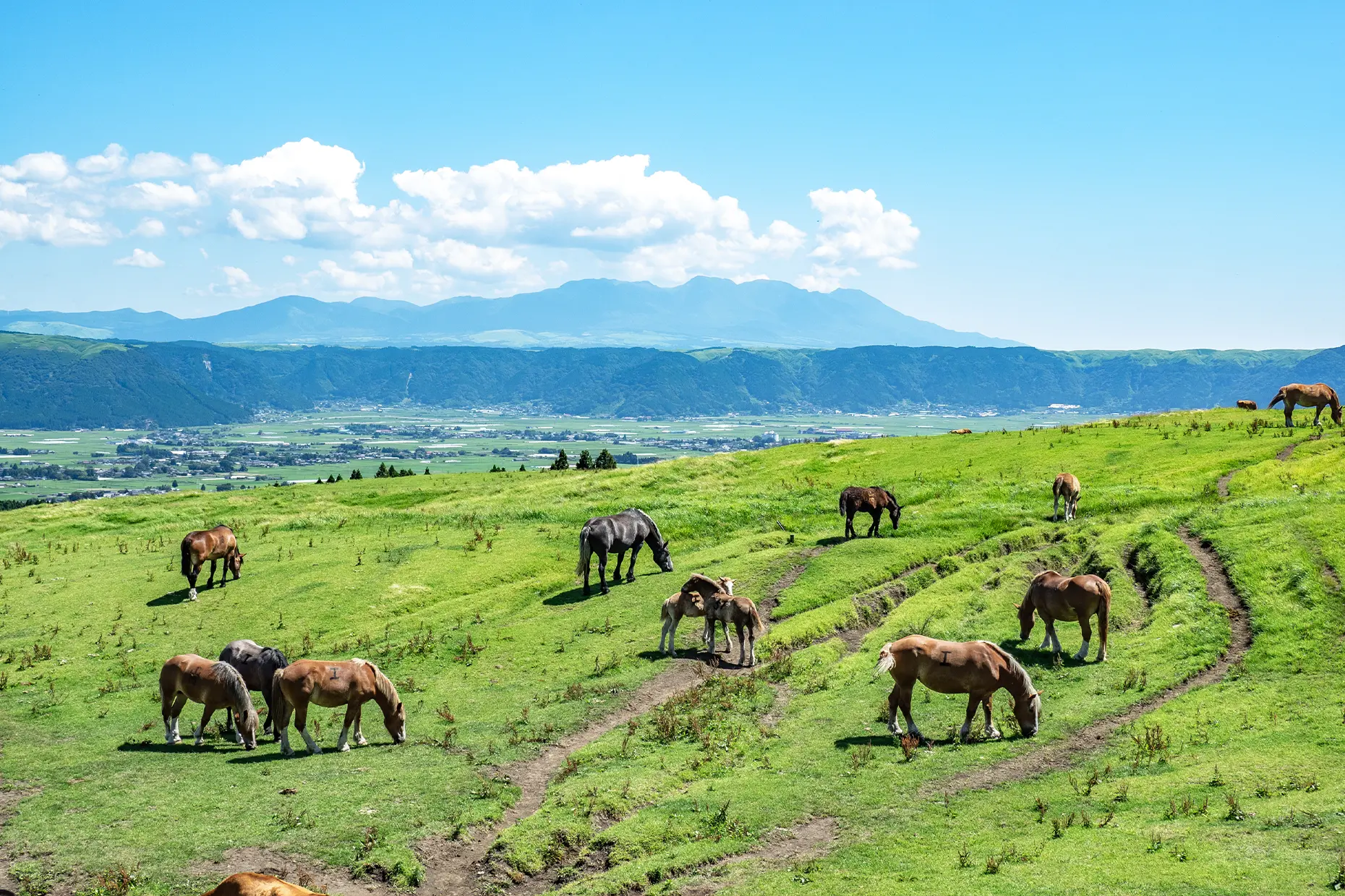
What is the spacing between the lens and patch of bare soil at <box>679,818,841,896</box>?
14430mm

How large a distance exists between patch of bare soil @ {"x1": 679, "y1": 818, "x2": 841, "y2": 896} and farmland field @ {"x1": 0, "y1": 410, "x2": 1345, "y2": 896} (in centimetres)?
6

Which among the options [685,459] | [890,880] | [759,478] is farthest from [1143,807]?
[685,459]

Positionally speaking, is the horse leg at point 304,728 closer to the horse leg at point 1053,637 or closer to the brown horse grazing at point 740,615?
the brown horse grazing at point 740,615

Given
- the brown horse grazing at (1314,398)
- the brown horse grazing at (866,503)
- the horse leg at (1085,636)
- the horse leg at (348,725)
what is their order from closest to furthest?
the horse leg at (348,725) < the horse leg at (1085,636) < the brown horse grazing at (866,503) < the brown horse grazing at (1314,398)

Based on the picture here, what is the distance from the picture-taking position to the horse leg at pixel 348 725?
20.9 metres

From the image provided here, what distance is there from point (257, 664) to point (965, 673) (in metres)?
17.5

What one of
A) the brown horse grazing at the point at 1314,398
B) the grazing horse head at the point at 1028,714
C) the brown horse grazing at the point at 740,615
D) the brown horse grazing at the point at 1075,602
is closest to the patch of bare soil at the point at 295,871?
the grazing horse head at the point at 1028,714

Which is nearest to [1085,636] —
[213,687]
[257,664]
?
[257,664]

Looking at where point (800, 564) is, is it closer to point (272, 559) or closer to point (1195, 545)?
point (1195, 545)

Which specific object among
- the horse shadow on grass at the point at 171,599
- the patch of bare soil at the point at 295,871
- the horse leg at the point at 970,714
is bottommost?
the horse shadow on grass at the point at 171,599

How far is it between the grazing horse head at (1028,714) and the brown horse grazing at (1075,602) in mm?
5350

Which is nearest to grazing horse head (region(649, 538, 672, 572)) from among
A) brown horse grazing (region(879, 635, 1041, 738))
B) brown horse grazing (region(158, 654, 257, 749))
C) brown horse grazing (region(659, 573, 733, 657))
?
brown horse grazing (region(659, 573, 733, 657))

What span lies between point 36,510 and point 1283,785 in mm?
67617

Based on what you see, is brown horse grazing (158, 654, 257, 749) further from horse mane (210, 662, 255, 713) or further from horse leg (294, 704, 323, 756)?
horse leg (294, 704, 323, 756)
